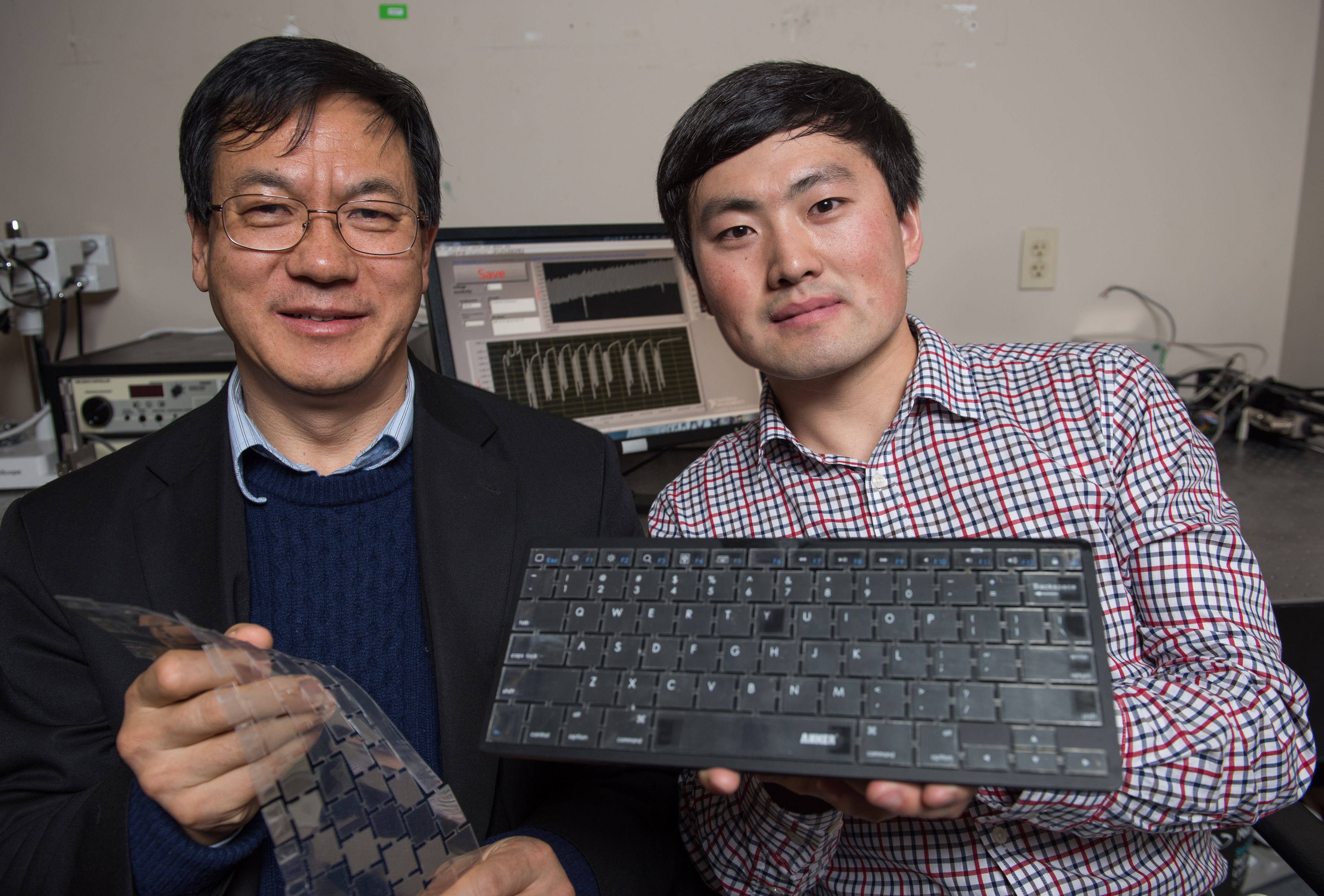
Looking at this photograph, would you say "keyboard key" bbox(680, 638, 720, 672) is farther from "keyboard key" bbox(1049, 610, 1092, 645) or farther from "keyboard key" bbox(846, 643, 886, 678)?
"keyboard key" bbox(1049, 610, 1092, 645)

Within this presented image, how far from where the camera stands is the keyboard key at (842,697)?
565mm

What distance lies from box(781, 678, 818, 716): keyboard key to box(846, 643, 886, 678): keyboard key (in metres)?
0.03

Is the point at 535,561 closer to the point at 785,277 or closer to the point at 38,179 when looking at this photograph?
the point at 785,277

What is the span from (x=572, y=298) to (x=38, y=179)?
3.84 ft

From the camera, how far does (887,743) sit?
0.54m

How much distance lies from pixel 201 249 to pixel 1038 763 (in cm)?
92

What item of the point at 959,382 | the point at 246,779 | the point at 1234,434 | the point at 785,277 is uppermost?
the point at 785,277

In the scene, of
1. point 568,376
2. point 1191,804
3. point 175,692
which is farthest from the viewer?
point 568,376

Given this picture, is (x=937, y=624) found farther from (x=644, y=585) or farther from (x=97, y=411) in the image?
(x=97, y=411)

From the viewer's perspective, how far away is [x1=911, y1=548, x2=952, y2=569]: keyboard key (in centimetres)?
63

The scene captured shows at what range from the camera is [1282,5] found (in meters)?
1.71

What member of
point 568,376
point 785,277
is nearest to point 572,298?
point 568,376

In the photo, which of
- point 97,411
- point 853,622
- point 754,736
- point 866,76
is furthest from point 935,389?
point 97,411

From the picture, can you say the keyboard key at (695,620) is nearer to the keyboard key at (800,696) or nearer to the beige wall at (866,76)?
the keyboard key at (800,696)
